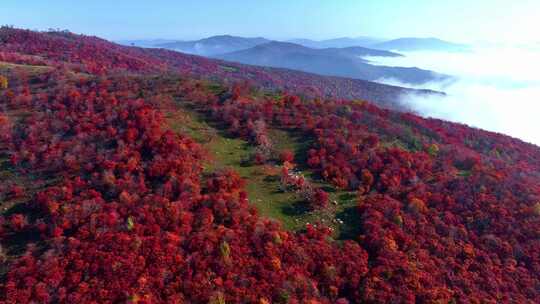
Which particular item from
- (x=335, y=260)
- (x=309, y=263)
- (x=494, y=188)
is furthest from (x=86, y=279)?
(x=494, y=188)

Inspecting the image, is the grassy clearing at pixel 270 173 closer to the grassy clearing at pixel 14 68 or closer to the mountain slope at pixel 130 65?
the mountain slope at pixel 130 65

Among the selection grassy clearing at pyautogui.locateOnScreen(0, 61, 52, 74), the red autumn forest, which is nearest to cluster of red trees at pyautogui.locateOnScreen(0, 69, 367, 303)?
the red autumn forest

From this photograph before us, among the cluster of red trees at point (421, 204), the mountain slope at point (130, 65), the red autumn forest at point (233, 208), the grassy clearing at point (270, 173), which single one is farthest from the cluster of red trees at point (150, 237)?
the mountain slope at point (130, 65)

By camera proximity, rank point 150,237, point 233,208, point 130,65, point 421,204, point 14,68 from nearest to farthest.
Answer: point 150,237 → point 233,208 → point 421,204 → point 14,68 → point 130,65

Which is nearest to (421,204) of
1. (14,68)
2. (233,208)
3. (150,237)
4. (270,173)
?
(270,173)

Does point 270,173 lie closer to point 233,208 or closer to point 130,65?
point 233,208

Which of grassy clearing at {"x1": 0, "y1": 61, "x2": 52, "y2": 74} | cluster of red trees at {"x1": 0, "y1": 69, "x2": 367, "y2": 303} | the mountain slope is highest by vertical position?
the mountain slope

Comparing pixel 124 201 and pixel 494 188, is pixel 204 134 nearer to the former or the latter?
pixel 124 201

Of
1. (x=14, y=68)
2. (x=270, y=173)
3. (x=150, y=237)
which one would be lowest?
(x=150, y=237)

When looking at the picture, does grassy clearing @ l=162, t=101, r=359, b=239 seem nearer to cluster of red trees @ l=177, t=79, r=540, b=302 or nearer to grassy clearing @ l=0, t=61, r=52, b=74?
cluster of red trees @ l=177, t=79, r=540, b=302
